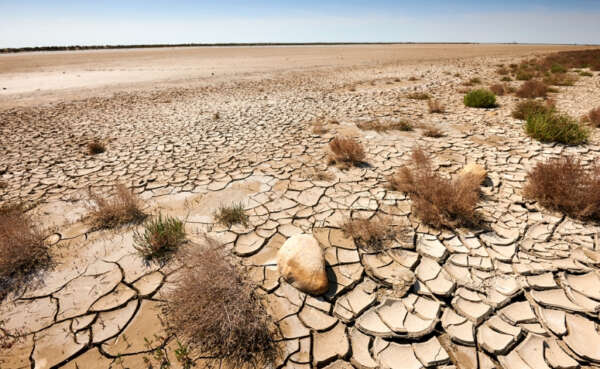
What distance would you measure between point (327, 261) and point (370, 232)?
57 cm

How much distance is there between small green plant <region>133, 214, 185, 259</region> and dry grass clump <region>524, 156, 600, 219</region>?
4.12 m

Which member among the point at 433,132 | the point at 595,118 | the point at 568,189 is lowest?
the point at 568,189

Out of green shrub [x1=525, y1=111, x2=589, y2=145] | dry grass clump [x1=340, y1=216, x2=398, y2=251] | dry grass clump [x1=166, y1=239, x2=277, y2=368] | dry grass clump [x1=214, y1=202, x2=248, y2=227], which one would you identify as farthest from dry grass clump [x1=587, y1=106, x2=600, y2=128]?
dry grass clump [x1=166, y1=239, x2=277, y2=368]

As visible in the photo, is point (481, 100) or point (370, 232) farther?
point (481, 100)

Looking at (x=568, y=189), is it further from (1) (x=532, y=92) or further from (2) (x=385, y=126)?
(1) (x=532, y=92)

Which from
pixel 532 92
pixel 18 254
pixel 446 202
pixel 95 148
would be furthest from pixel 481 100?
pixel 18 254

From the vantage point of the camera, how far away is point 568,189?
116 inches

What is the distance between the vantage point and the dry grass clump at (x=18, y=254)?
7.67 feet

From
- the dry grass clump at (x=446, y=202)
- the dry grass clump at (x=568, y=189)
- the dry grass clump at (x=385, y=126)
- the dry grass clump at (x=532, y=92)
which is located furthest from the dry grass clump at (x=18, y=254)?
the dry grass clump at (x=532, y=92)

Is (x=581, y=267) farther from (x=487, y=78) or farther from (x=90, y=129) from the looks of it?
(x=487, y=78)

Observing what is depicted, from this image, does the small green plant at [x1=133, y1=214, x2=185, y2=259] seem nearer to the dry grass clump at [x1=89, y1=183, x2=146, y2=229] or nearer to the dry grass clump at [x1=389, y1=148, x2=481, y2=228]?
the dry grass clump at [x1=89, y1=183, x2=146, y2=229]

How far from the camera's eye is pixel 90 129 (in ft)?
21.5

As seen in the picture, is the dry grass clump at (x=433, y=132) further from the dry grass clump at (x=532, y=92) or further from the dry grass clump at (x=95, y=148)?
the dry grass clump at (x=95, y=148)

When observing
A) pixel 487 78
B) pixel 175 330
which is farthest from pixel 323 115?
pixel 487 78
